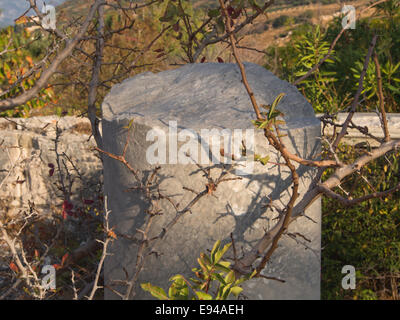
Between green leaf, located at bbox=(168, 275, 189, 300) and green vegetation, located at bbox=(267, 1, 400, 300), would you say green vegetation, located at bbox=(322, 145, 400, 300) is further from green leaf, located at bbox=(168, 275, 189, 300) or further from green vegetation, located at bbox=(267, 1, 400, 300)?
green leaf, located at bbox=(168, 275, 189, 300)

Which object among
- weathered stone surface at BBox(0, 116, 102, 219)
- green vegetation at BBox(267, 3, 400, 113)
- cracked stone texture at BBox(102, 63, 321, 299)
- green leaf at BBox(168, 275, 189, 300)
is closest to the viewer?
green leaf at BBox(168, 275, 189, 300)

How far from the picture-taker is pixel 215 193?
1.71 m

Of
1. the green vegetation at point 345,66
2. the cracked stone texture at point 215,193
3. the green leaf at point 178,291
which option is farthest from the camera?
the green vegetation at point 345,66

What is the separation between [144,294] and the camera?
1861 millimetres

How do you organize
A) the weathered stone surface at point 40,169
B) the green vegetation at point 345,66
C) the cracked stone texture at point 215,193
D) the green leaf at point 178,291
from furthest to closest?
the weathered stone surface at point 40,169 < the green vegetation at point 345,66 < the cracked stone texture at point 215,193 < the green leaf at point 178,291

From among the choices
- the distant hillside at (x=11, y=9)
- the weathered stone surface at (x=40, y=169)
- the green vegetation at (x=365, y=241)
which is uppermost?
the distant hillside at (x=11, y=9)

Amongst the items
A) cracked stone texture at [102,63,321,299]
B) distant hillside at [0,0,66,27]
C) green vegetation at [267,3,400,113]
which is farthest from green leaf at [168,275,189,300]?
green vegetation at [267,3,400,113]

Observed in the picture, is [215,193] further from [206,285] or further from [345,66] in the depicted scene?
[345,66]

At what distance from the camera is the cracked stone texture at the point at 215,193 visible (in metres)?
1.73

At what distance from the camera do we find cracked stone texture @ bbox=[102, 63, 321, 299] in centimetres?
173

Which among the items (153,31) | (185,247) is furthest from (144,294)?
(153,31)

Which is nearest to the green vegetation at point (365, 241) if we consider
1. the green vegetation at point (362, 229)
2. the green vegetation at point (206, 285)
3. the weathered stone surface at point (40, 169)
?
the green vegetation at point (362, 229)

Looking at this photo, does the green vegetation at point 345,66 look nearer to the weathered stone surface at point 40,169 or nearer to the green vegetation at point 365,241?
the green vegetation at point 365,241

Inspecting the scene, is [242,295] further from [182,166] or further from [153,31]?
[153,31]
